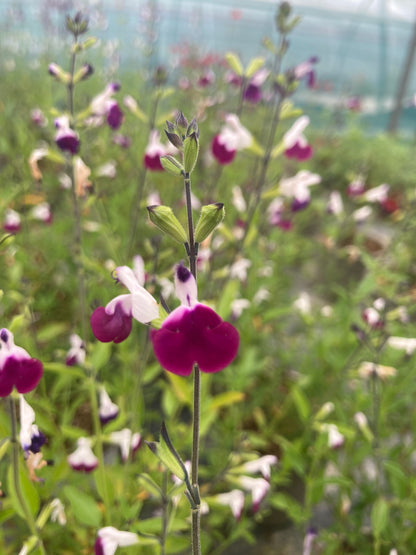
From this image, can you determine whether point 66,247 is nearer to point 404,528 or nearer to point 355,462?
point 355,462

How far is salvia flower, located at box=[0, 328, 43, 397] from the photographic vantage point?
0.76m

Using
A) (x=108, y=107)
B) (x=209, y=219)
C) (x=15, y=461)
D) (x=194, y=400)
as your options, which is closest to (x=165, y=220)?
(x=209, y=219)

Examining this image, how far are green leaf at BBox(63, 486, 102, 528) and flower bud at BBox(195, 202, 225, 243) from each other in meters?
0.96

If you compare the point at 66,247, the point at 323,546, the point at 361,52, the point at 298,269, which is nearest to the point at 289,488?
the point at 323,546

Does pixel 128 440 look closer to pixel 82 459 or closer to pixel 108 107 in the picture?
pixel 82 459

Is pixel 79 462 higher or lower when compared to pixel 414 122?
higher

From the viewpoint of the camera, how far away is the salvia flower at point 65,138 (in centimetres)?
127

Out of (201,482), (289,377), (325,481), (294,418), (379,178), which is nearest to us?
(325,481)

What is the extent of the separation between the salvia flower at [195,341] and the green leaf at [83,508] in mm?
836

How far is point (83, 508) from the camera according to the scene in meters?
1.22

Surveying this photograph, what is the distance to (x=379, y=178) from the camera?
6312mm

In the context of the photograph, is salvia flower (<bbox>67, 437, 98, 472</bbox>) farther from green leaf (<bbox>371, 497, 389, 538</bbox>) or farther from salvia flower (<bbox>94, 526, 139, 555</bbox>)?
green leaf (<bbox>371, 497, 389, 538</bbox>)

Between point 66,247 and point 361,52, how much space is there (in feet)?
35.2

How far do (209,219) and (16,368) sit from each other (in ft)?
1.48
